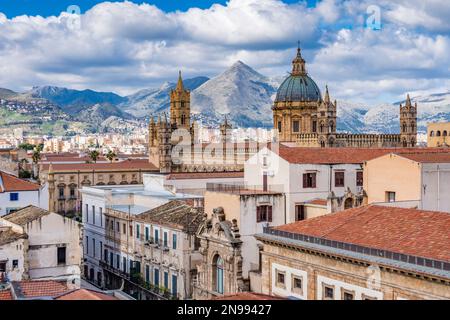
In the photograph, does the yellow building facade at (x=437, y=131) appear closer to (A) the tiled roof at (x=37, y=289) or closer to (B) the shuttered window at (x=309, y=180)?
(B) the shuttered window at (x=309, y=180)

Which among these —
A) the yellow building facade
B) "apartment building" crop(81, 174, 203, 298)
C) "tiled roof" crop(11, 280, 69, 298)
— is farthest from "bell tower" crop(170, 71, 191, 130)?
"tiled roof" crop(11, 280, 69, 298)

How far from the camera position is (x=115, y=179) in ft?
408

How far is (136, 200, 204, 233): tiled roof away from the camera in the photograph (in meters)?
46.0

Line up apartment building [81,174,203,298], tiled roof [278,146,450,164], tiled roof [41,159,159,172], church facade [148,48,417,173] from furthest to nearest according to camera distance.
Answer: tiled roof [41,159,159,172], church facade [148,48,417,173], apartment building [81,174,203,298], tiled roof [278,146,450,164]

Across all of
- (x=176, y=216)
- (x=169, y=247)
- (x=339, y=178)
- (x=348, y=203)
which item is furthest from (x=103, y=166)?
(x=348, y=203)

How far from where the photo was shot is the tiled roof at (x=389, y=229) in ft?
92.7

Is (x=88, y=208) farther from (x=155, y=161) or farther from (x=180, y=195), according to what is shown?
(x=155, y=161)

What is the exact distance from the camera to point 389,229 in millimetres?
31719

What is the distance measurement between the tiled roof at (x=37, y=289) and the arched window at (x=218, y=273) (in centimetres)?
1645

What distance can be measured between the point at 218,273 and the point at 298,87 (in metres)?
64.5

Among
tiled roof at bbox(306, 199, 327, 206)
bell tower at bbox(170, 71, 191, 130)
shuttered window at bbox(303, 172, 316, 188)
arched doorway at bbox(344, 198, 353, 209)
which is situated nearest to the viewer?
arched doorway at bbox(344, 198, 353, 209)

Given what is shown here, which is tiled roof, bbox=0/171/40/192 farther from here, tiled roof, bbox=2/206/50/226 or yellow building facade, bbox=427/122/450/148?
yellow building facade, bbox=427/122/450/148

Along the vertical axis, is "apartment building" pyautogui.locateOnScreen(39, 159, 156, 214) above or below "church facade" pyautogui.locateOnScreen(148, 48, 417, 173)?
below
